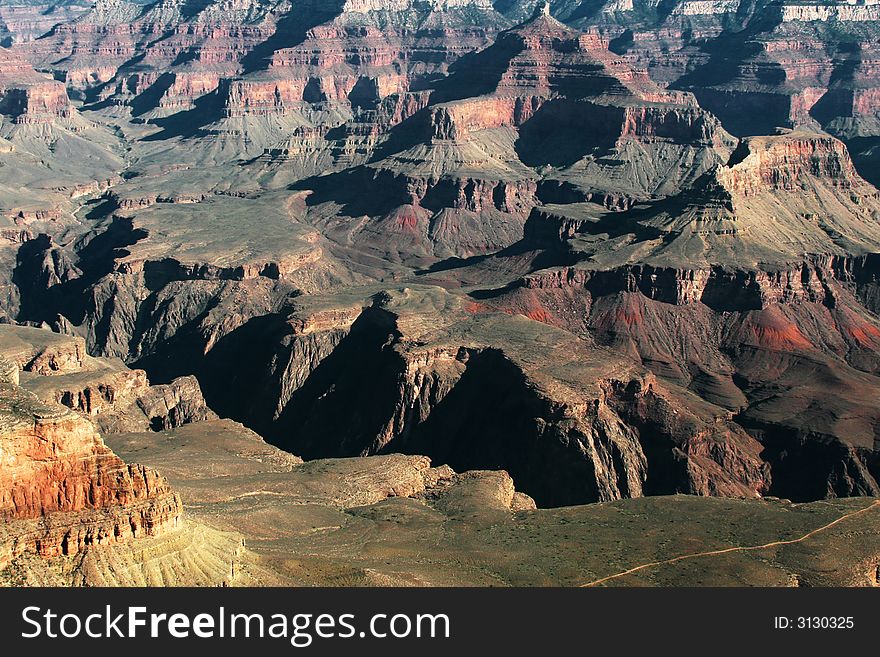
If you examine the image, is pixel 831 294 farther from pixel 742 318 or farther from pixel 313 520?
pixel 313 520

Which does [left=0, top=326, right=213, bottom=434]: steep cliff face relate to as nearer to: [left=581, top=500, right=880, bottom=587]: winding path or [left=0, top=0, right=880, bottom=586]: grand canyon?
[left=0, top=0, right=880, bottom=586]: grand canyon

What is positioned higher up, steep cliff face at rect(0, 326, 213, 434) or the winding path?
steep cliff face at rect(0, 326, 213, 434)

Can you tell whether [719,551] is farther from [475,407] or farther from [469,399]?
[469,399]

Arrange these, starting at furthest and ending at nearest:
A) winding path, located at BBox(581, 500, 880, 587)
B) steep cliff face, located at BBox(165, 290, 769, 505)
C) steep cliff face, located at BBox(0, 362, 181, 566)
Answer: steep cliff face, located at BBox(165, 290, 769, 505)
winding path, located at BBox(581, 500, 880, 587)
steep cliff face, located at BBox(0, 362, 181, 566)

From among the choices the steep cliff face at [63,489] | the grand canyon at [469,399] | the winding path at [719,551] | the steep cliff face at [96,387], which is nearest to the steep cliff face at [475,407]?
the grand canyon at [469,399]

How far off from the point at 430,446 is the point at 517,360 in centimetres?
1137

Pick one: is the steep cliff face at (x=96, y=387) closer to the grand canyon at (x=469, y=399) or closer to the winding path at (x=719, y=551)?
the grand canyon at (x=469, y=399)

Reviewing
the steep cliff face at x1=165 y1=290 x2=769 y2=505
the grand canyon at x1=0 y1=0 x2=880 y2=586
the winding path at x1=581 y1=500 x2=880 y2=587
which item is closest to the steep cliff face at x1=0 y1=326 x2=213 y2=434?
the grand canyon at x1=0 y1=0 x2=880 y2=586

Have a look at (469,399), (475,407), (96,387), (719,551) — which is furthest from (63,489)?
(469,399)

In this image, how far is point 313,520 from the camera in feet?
278

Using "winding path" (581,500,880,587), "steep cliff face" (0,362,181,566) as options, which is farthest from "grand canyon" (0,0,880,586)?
"winding path" (581,500,880,587)

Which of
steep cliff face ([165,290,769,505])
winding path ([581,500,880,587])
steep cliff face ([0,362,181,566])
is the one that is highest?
steep cliff face ([165,290,769,505])

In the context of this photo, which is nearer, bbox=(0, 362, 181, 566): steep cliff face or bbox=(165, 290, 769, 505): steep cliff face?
bbox=(0, 362, 181, 566): steep cliff face

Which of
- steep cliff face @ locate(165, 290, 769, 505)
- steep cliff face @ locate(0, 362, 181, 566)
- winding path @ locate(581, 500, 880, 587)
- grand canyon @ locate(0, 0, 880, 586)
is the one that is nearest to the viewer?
steep cliff face @ locate(0, 362, 181, 566)
